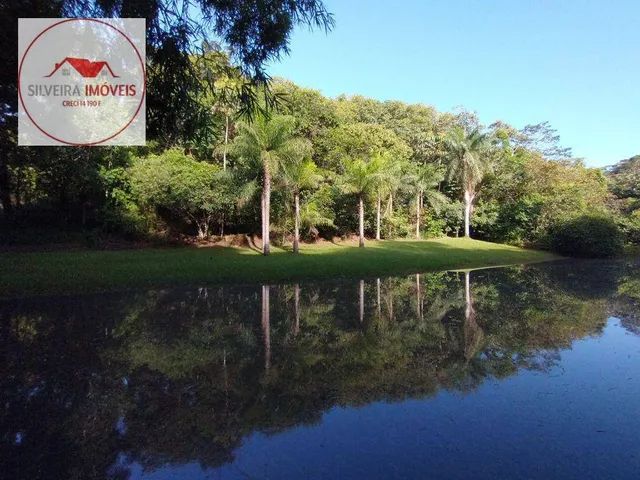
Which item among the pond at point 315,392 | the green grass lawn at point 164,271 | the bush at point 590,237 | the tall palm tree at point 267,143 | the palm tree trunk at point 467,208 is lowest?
the pond at point 315,392

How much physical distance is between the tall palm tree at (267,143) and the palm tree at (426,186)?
53.1 feet

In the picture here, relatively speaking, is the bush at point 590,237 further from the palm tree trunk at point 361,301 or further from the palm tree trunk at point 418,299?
the palm tree trunk at point 361,301

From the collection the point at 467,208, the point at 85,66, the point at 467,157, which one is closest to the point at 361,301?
the point at 85,66

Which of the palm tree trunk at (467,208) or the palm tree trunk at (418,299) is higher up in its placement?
the palm tree trunk at (467,208)

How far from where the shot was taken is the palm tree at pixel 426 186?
33.3m

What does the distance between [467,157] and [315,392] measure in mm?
31324

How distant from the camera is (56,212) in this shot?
23219 millimetres

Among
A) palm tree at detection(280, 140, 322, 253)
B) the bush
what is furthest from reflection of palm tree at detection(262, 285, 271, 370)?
the bush

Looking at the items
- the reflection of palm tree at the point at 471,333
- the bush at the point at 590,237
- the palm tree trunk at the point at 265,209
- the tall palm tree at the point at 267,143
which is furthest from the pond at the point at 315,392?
the bush at the point at 590,237

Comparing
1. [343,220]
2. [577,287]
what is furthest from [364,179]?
[577,287]

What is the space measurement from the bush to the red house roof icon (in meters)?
25.9

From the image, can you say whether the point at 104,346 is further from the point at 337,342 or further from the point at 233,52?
the point at 233,52

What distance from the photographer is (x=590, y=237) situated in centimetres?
2497

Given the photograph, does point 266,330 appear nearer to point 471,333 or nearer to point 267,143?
point 471,333
